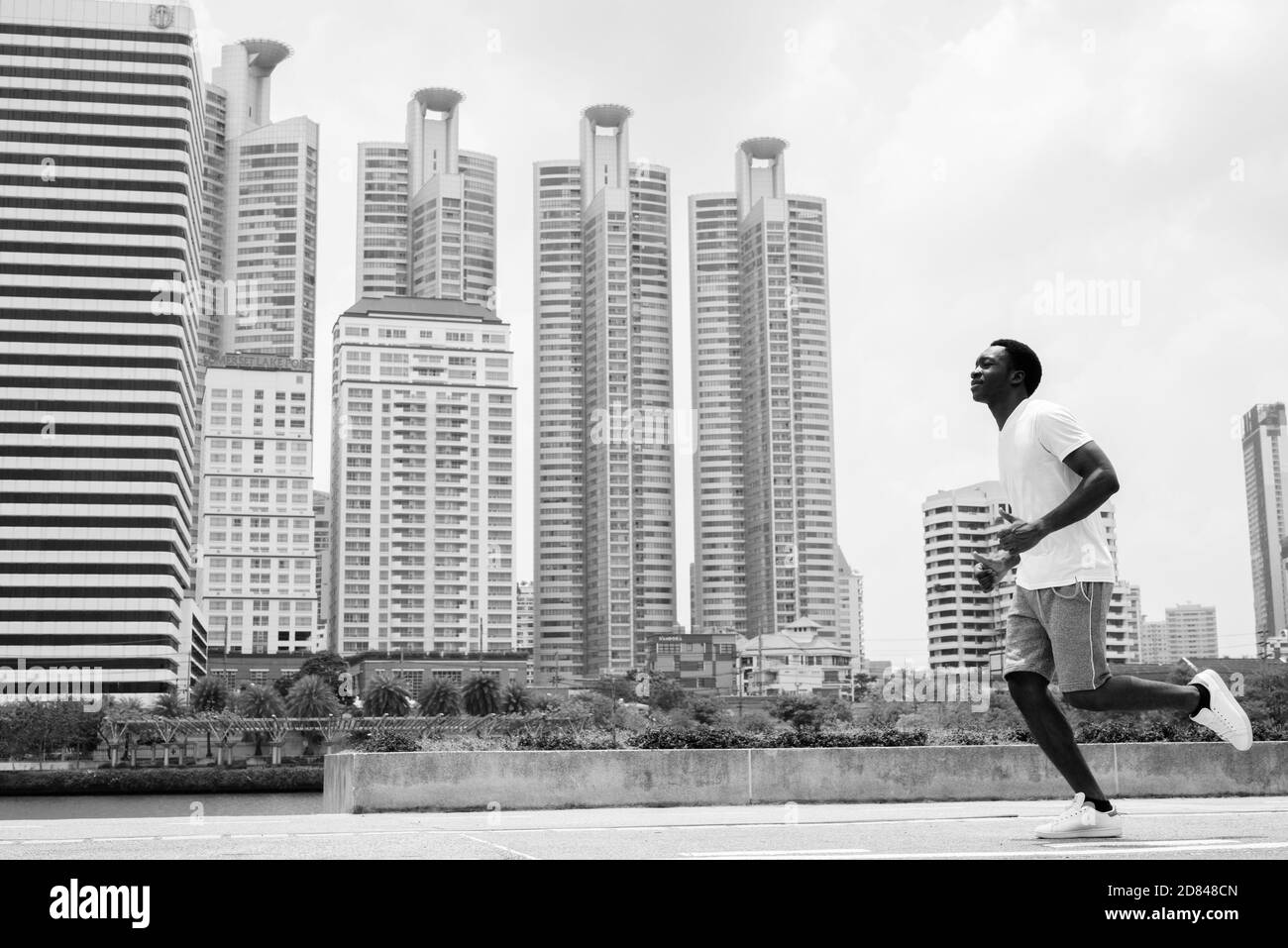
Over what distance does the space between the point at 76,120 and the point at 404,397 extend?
174 feet

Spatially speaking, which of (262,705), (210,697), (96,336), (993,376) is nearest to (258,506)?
(96,336)

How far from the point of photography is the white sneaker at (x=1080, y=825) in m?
5.61

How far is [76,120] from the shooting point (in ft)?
428

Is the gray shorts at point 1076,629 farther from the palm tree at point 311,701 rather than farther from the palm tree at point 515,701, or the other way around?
the palm tree at point 515,701

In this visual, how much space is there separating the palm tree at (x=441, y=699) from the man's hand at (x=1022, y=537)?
103884mm

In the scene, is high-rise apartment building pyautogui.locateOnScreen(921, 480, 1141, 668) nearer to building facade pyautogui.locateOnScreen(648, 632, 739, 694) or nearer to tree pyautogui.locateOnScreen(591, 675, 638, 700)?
building facade pyautogui.locateOnScreen(648, 632, 739, 694)

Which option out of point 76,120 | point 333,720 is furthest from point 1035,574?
point 76,120

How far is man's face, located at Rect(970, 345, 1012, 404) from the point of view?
19.9ft

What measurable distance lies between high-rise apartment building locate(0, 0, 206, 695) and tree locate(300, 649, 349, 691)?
40.9 feet

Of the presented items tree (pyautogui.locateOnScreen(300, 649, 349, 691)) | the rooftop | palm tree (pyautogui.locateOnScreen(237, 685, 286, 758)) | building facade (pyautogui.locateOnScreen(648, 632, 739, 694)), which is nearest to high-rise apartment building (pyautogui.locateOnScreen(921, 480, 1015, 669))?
building facade (pyautogui.locateOnScreen(648, 632, 739, 694))

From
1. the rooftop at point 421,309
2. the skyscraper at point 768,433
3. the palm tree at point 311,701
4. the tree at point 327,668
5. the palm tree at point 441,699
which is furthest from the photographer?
the skyscraper at point 768,433

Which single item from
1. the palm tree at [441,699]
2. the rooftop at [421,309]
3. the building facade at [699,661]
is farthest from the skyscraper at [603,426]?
A: the palm tree at [441,699]

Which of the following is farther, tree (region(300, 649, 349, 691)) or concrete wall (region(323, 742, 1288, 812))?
tree (region(300, 649, 349, 691))
